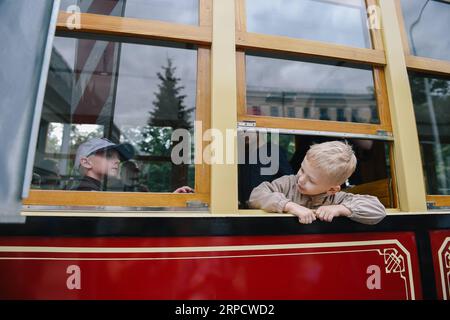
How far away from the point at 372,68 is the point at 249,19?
73 cm

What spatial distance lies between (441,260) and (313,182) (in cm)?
76

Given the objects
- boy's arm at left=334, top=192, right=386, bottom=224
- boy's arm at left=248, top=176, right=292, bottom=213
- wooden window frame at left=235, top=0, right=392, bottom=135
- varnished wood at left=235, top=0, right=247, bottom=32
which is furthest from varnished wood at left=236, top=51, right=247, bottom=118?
boy's arm at left=334, top=192, right=386, bottom=224

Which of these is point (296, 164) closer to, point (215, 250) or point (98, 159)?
point (215, 250)

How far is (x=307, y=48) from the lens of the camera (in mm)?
1458

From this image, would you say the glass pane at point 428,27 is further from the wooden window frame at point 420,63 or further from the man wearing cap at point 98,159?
the man wearing cap at point 98,159

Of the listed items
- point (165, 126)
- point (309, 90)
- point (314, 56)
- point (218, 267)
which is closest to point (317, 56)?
point (314, 56)

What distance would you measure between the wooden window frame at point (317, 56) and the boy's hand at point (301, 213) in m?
0.38

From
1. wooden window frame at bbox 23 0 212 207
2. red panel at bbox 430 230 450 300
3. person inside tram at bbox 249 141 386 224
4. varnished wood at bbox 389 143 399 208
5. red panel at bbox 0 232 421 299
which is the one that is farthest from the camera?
varnished wood at bbox 389 143 399 208

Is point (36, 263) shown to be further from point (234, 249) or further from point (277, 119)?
point (277, 119)

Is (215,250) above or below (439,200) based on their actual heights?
below

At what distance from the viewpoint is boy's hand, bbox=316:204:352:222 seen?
1.25 meters

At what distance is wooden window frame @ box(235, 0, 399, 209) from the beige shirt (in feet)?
0.89

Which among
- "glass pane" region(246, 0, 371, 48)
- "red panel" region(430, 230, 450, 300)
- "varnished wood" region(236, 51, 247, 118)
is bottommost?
"red panel" region(430, 230, 450, 300)

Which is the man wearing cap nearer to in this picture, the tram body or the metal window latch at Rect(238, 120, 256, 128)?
the tram body
